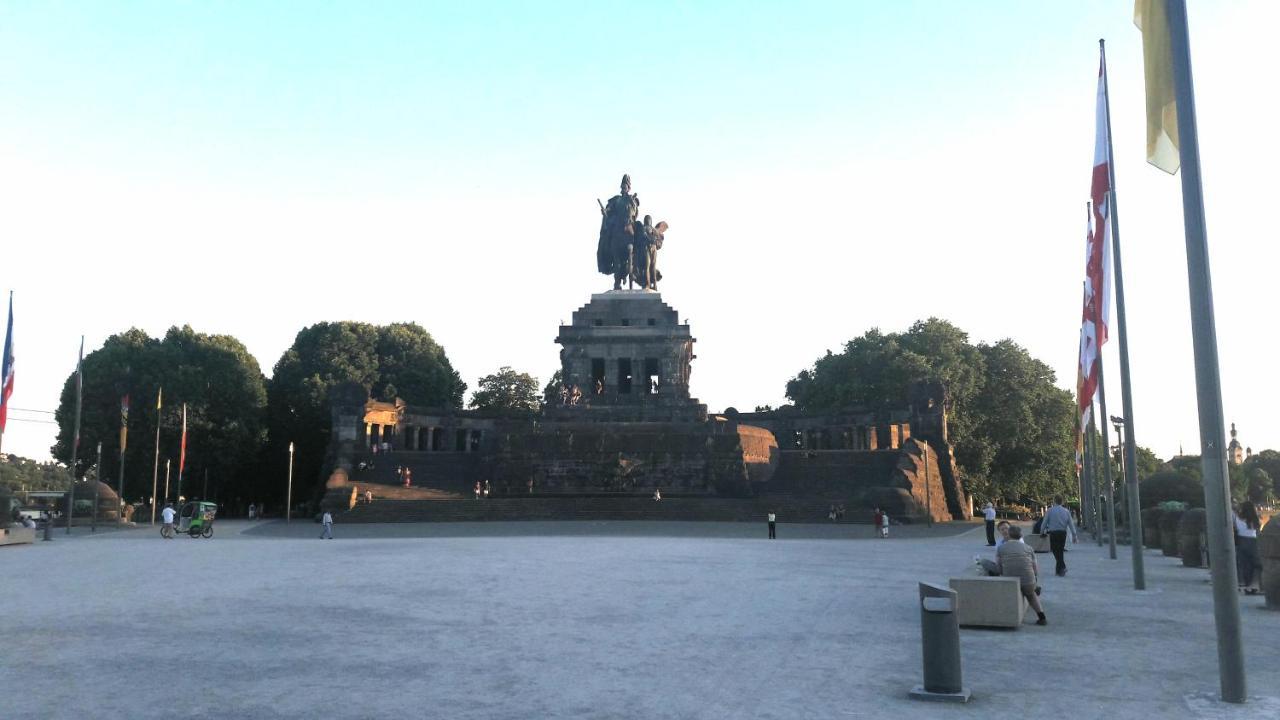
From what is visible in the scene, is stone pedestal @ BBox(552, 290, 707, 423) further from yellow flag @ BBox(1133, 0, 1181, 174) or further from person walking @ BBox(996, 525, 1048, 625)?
yellow flag @ BBox(1133, 0, 1181, 174)

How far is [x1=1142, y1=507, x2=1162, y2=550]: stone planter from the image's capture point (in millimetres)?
27556

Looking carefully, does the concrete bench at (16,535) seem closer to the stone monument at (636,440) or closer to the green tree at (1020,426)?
the stone monument at (636,440)

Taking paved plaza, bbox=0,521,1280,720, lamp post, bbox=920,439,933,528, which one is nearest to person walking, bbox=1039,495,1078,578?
paved plaza, bbox=0,521,1280,720

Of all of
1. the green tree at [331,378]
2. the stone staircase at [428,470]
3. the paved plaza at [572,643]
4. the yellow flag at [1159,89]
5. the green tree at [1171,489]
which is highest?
the green tree at [331,378]

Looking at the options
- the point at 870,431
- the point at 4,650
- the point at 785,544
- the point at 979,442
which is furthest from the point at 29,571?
the point at 979,442

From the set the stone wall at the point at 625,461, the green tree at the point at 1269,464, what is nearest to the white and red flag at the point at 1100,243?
the stone wall at the point at 625,461

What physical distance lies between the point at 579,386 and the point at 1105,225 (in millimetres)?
47811

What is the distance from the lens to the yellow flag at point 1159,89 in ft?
30.2

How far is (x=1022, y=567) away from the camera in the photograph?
12.8 m

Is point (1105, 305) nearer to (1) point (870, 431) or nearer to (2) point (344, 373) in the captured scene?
(1) point (870, 431)

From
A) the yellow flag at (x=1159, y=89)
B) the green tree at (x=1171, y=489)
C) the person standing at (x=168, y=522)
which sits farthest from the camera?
the green tree at (x=1171, y=489)

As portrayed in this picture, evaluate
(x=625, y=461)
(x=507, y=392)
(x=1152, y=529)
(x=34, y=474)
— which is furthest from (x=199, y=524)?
(x=34, y=474)

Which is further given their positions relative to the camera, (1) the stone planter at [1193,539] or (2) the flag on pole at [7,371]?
(2) the flag on pole at [7,371]

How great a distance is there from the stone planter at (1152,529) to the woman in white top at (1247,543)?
11.6 meters
